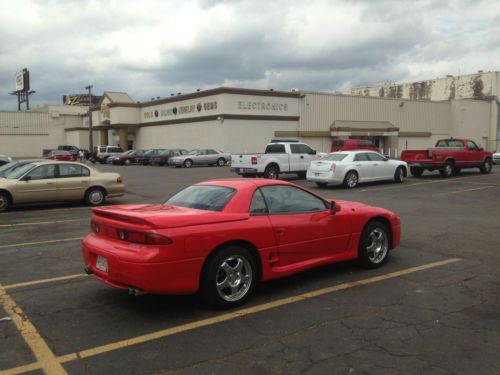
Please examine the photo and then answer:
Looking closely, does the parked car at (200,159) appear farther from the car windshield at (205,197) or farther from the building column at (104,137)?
the car windshield at (205,197)

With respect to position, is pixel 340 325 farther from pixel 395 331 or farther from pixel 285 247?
pixel 285 247

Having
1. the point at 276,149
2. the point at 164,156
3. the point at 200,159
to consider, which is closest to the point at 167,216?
the point at 276,149

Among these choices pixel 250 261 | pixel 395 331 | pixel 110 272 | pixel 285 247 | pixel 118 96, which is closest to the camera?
pixel 395 331

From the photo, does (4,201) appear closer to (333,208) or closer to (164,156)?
(333,208)

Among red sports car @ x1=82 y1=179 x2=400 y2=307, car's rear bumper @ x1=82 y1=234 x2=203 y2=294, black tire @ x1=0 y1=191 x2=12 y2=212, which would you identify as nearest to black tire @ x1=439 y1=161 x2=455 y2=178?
red sports car @ x1=82 y1=179 x2=400 y2=307

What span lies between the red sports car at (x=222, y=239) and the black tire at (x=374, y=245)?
28 mm

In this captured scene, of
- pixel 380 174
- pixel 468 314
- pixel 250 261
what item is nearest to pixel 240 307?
pixel 250 261

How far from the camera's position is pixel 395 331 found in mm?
4457

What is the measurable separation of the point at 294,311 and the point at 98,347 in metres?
2.00

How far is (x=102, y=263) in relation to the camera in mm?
5004

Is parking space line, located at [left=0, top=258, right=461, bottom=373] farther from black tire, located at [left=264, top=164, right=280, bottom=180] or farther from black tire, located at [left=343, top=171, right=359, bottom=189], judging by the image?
black tire, located at [left=264, top=164, right=280, bottom=180]

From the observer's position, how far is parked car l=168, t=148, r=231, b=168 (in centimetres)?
3653

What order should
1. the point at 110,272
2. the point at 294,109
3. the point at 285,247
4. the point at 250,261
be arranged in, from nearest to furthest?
the point at 110,272
the point at 250,261
the point at 285,247
the point at 294,109

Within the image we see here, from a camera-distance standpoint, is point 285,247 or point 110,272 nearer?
point 110,272
